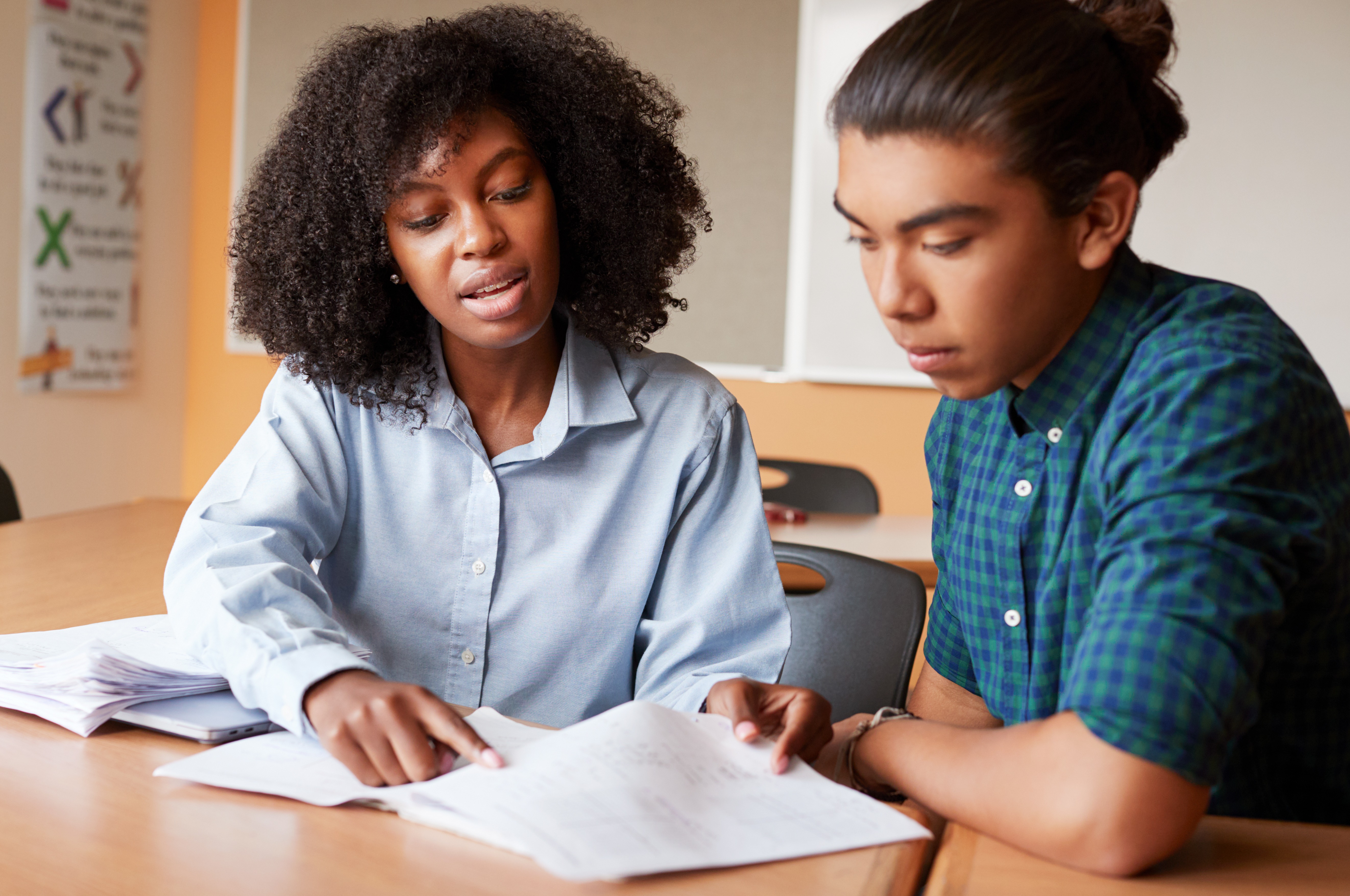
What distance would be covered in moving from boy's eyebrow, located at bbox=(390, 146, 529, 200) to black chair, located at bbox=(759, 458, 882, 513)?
5.83 ft

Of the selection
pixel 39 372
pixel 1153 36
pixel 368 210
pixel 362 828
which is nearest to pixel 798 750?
pixel 362 828

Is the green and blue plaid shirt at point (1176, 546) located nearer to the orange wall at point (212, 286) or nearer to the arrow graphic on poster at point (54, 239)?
the arrow graphic on poster at point (54, 239)

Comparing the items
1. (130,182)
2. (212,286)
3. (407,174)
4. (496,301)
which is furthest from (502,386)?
(212,286)

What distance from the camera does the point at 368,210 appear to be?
4.50 feet

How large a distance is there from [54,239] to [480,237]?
3250 mm

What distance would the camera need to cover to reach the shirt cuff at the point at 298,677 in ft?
3.11

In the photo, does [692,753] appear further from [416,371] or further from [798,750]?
[416,371]

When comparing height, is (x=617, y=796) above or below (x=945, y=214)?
below

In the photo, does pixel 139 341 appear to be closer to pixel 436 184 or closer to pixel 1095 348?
pixel 436 184

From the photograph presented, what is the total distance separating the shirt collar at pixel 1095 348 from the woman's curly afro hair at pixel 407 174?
0.60 metres

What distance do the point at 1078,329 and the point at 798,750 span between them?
434 millimetres

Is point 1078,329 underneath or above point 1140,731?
above

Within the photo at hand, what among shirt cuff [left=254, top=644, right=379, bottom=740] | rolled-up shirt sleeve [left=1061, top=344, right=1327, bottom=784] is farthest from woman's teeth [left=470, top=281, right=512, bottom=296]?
rolled-up shirt sleeve [left=1061, top=344, right=1327, bottom=784]

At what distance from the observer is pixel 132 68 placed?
13.5 ft
